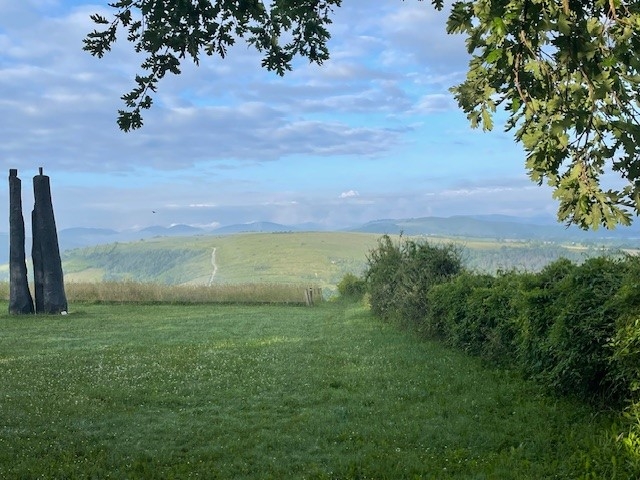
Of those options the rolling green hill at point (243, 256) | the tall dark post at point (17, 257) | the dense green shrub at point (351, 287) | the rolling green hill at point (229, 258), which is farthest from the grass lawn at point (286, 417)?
the rolling green hill at point (229, 258)

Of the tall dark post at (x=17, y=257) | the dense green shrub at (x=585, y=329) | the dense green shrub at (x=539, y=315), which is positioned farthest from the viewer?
the tall dark post at (x=17, y=257)

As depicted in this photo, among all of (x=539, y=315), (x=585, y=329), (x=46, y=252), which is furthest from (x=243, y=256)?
(x=585, y=329)

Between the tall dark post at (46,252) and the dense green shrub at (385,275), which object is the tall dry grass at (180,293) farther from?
the dense green shrub at (385,275)

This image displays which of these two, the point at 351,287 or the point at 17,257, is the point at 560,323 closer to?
the point at 17,257

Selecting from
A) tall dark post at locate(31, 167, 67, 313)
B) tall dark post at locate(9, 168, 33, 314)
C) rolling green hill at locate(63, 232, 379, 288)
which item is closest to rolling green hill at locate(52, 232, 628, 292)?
rolling green hill at locate(63, 232, 379, 288)

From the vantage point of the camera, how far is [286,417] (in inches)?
346

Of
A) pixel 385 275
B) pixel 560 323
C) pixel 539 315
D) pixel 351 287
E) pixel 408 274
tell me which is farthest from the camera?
pixel 351 287

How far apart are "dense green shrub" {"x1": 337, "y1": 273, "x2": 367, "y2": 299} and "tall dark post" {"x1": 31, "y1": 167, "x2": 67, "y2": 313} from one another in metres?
18.1

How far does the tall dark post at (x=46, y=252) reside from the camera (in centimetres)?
2717

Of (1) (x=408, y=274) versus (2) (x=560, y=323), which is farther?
(1) (x=408, y=274)

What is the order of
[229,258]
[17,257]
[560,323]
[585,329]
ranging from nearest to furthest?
[585,329] → [560,323] → [17,257] → [229,258]

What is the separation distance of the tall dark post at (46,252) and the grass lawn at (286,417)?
40.0ft

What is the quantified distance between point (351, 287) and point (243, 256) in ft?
269

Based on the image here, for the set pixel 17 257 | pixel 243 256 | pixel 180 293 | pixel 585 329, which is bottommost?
pixel 180 293
